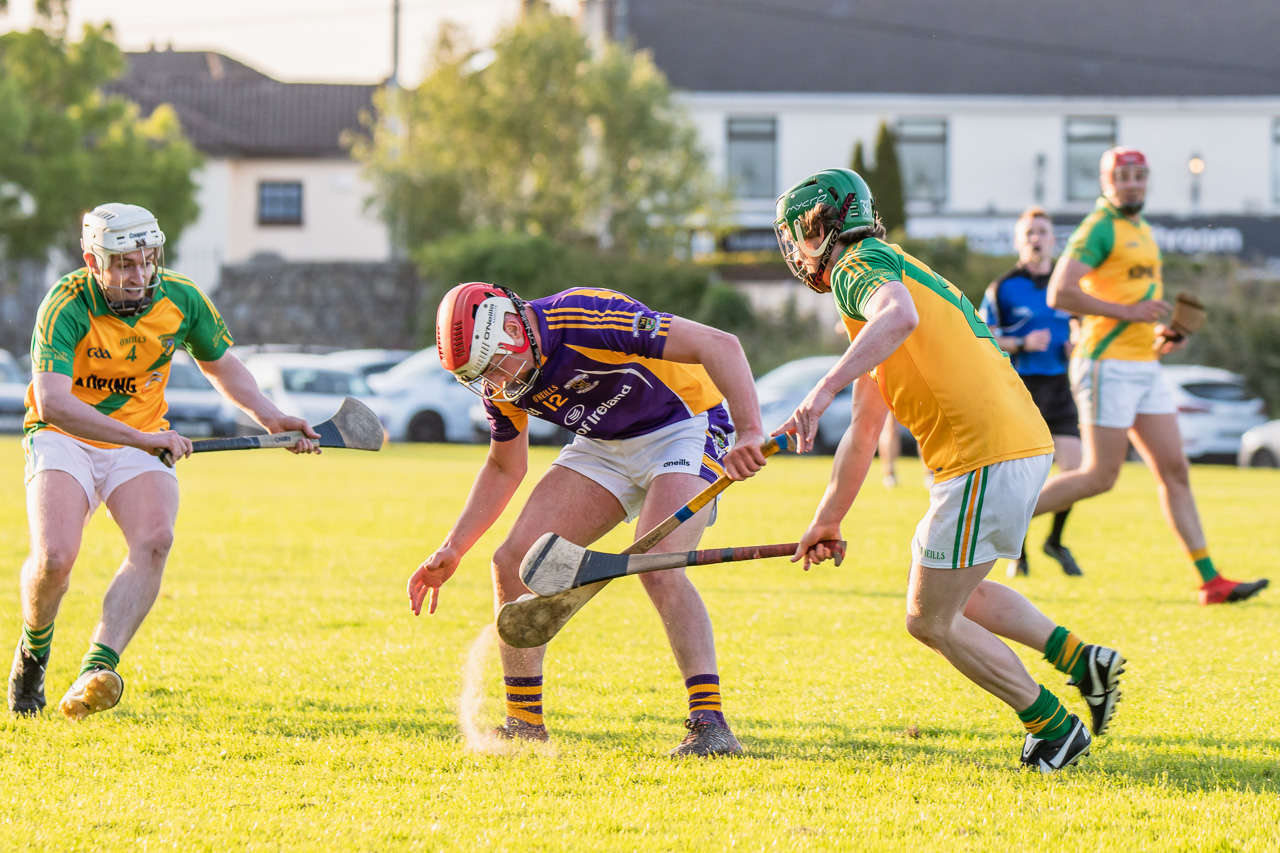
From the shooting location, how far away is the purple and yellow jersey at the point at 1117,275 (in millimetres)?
7824

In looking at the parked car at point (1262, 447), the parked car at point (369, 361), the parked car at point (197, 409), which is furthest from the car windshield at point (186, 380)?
the parked car at point (1262, 447)

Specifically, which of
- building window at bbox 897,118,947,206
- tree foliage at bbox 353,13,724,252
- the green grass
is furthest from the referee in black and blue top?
building window at bbox 897,118,947,206

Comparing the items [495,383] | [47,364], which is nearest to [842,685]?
[495,383]

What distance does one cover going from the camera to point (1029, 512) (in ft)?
14.1

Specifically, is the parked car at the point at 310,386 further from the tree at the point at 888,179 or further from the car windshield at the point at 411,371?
the tree at the point at 888,179

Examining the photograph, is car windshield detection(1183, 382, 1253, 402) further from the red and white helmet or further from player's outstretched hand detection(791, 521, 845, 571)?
player's outstretched hand detection(791, 521, 845, 571)

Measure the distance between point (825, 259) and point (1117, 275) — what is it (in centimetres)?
405

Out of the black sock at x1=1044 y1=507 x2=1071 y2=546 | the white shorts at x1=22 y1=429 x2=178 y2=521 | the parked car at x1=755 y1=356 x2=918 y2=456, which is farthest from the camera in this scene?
the parked car at x1=755 y1=356 x2=918 y2=456

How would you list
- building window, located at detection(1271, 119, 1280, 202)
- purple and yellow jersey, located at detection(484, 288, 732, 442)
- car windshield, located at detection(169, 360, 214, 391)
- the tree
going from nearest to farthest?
purple and yellow jersey, located at detection(484, 288, 732, 442), car windshield, located at detection(169, 360, 214, 391), the tree, building window, located at detection(1271, 119, 1280, 202)

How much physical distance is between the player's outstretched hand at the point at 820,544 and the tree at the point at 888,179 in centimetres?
2980

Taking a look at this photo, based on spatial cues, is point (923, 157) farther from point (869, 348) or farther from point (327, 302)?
point (869, 348)

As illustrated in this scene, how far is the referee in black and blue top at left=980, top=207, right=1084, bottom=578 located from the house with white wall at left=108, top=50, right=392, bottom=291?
3483cm

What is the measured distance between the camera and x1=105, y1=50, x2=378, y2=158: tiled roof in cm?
4575

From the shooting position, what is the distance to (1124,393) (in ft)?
25.3
